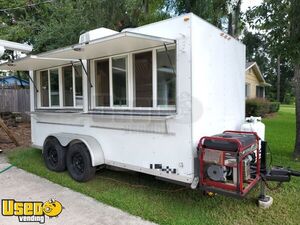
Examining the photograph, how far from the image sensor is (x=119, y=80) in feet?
15.8

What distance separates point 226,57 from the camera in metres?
4.65

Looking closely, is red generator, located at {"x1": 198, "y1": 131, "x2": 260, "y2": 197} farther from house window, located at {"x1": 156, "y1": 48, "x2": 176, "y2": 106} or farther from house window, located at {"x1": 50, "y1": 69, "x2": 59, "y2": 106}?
house window, located at {"x1": 50, "y1": 69, "x2": 59, "y2": 106}

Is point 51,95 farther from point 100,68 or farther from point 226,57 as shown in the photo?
point 226,57

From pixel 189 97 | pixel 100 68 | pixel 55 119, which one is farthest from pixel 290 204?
pixel 55 119

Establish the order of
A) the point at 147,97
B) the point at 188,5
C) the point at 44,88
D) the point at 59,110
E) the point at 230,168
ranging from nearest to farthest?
the point at 230,168 < the point at 147,97 < the point at 59,110 < the point at 44,88 < the point at 188,5

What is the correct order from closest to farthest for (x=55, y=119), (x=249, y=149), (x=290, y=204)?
(x=249, y=149) → (x=290, y=204) → (x=55, y=119)

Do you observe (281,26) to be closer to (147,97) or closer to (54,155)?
(147,97)

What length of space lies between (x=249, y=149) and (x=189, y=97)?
111 centimetres

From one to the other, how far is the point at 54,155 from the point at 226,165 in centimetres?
395

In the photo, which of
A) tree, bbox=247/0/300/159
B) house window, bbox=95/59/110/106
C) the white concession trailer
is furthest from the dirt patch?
tree, bbox=247/0/300/159

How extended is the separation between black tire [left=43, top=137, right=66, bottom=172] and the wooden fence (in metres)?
9.25

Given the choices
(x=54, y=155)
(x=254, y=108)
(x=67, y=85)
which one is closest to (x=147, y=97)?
(x=67, y=85)

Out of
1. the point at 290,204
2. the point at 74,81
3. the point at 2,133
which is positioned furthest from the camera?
the point at 2,133

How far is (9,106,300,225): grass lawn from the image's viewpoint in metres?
3.62
